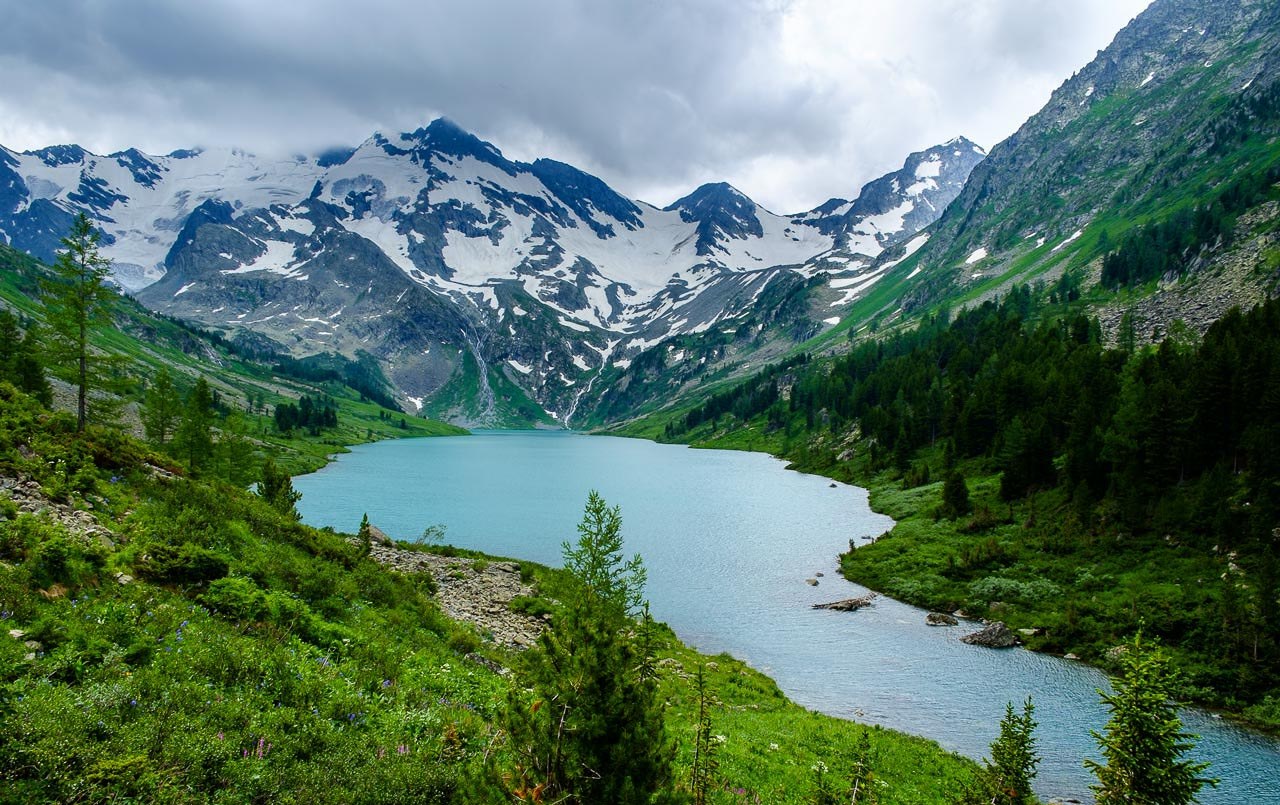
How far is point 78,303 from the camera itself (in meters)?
28.9

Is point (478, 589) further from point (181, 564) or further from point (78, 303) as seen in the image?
point (78, 303)

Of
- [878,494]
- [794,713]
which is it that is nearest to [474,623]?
[794,713]

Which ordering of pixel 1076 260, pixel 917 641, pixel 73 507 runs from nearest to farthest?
pixel 73 507, pixel 917 641, pixel 1076 260

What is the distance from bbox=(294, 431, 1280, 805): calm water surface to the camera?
24156 millimetres

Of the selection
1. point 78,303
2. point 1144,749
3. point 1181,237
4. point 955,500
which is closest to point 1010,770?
point 1144,749

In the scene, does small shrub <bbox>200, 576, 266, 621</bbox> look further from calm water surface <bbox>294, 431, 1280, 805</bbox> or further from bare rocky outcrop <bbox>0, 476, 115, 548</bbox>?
calm water surface <bbox>294, 431, 1280, 805</bbox>

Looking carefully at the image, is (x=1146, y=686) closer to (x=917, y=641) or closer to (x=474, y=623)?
(x=474, y=623)

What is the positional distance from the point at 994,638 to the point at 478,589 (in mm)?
31533

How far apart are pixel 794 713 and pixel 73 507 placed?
25682 millimetres

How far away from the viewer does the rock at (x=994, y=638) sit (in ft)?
109

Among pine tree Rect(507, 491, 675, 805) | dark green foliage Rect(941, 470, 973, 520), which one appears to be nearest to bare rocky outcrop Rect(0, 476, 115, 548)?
pine tree Rect(507, 491, 675, 805)

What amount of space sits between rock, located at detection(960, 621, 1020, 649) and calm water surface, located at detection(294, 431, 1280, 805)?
62 centimetres

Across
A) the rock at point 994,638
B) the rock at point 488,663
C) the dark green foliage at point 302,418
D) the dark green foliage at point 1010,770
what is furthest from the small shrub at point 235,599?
the dark green foliage at point 302,418

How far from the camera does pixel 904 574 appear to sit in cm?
4472
